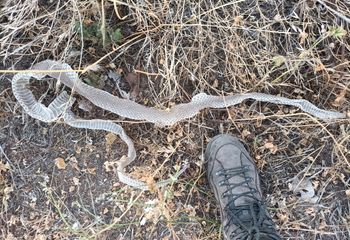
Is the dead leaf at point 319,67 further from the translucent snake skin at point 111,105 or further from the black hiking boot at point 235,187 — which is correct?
the black hiking boot at point 235,187

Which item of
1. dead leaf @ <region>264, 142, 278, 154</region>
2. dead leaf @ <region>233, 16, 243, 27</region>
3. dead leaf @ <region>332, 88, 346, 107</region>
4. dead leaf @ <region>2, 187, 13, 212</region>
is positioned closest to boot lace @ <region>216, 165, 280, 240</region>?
dead leaf @ <region>264, 142, 278, 154</region>

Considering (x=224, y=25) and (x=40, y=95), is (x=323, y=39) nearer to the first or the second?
(x=224, y=25)

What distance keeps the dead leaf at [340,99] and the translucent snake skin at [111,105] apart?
0.26 feet

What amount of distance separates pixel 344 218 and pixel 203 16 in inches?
37.4

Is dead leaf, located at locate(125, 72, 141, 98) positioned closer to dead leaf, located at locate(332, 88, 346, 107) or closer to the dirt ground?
the dirt ground

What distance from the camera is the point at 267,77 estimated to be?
7.06ft

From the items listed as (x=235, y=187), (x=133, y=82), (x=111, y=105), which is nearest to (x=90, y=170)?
(x=111, y=105)

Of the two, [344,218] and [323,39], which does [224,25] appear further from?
[344,218]

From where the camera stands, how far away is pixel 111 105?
6.93 feet

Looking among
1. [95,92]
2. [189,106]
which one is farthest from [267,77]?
[95,92]

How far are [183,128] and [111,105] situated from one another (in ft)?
0.94

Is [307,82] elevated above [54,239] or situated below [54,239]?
above

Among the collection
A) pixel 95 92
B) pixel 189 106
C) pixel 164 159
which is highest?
pixel 95 92

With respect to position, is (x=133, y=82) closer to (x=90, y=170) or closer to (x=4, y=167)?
(x=90, y=170)
